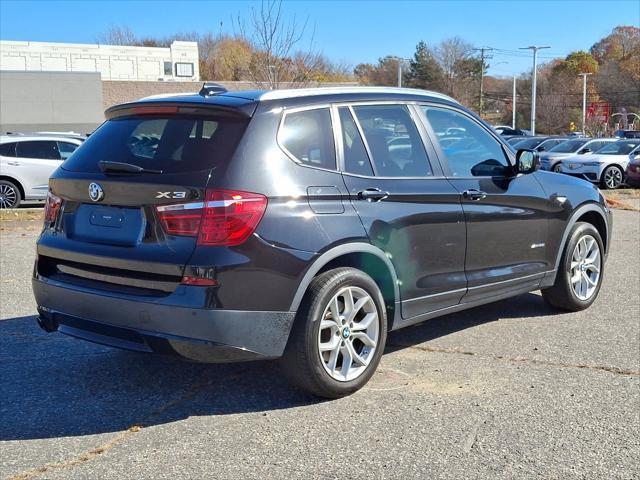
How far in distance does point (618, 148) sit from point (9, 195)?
1748 cm

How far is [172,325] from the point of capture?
383cm

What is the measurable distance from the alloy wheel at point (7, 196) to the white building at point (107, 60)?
1745 inches

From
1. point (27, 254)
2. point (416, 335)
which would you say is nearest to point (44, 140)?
point (27, 254)

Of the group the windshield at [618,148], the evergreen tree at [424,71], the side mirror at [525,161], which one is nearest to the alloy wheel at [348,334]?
the side mirror at [525,161]

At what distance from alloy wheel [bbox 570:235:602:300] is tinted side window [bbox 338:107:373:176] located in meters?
2.61

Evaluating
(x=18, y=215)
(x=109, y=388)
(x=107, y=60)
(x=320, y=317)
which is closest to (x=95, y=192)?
(x=109, y=388)

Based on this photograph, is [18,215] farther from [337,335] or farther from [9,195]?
[337,335]

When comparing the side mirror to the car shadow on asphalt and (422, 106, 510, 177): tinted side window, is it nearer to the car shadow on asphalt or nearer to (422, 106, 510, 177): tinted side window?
(422, 106, 510, 177): tinted side window

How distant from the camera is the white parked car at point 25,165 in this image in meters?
15.5

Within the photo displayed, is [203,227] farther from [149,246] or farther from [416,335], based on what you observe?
[416,335]

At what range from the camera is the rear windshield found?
4008 mm

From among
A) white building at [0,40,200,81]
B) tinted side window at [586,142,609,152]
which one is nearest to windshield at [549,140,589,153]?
tinted side window at [586,142,609,152]

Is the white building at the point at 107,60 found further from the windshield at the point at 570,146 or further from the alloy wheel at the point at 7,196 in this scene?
the alloy wheel at the point at 7,196

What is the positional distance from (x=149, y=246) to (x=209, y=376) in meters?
1.21
